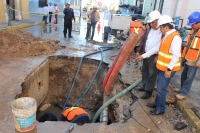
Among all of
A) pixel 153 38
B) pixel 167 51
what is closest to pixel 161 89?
pixel 167 51

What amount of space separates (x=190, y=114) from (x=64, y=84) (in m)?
4.96

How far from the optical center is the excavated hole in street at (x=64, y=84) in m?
6.25

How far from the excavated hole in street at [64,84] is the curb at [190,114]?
2.94 meters

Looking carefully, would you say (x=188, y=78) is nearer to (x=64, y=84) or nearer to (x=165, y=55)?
(x=165, y=55)

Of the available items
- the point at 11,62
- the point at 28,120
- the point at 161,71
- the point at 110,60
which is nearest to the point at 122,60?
the point at 161,71

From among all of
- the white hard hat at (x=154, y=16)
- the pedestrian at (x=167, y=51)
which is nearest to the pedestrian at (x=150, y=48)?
the white hard hat at (x=154, y=16)

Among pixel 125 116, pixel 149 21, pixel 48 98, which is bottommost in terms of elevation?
pixel 48 98

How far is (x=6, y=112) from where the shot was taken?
3125mm

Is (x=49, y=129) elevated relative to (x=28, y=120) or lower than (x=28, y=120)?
lower

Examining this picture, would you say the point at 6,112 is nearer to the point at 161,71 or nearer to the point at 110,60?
the point at 161,71

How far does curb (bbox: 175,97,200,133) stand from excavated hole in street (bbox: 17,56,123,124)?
9.65ft

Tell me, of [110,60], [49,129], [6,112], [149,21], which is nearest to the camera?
[49,129]

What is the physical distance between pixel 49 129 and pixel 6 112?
0.92 meters

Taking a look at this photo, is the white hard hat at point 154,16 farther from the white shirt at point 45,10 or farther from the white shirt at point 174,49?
the white shirt at point 45,10
